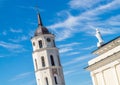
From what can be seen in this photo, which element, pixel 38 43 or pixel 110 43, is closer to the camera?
pixel 110 43

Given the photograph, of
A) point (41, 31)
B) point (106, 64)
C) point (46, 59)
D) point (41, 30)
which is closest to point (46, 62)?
point (46, 59)

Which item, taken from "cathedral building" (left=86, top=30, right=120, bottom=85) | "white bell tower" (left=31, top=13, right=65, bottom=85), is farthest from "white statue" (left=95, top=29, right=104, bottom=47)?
"white bell tower" (left=31, top=13, right=65, bottom=85)

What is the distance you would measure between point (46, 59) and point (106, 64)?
162 feet

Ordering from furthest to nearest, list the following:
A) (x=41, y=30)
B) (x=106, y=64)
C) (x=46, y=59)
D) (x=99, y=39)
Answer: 1. (x=41, y=30)
2. (x=46, y=59)
3. (x=99, y=39)
4. (x=106, y=64)

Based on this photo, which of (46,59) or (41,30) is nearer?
(46,59)

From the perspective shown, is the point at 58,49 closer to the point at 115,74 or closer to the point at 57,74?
the point at 57,74

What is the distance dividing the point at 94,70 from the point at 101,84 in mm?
1790

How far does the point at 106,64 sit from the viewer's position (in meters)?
33.4

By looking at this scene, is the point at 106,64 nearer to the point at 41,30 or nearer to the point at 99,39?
the point at 99,39

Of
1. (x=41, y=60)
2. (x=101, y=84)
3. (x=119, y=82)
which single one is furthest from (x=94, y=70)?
(x=41, y=60)

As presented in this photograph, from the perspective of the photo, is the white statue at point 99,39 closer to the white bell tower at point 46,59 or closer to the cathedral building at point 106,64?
the cathedral building at point 106,64

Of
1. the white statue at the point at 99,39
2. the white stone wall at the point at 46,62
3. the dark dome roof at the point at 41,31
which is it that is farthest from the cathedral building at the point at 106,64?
the dark dome roof at the point at 41,31

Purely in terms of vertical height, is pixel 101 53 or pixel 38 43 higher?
pixel 38 43

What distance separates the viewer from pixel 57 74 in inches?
3258
